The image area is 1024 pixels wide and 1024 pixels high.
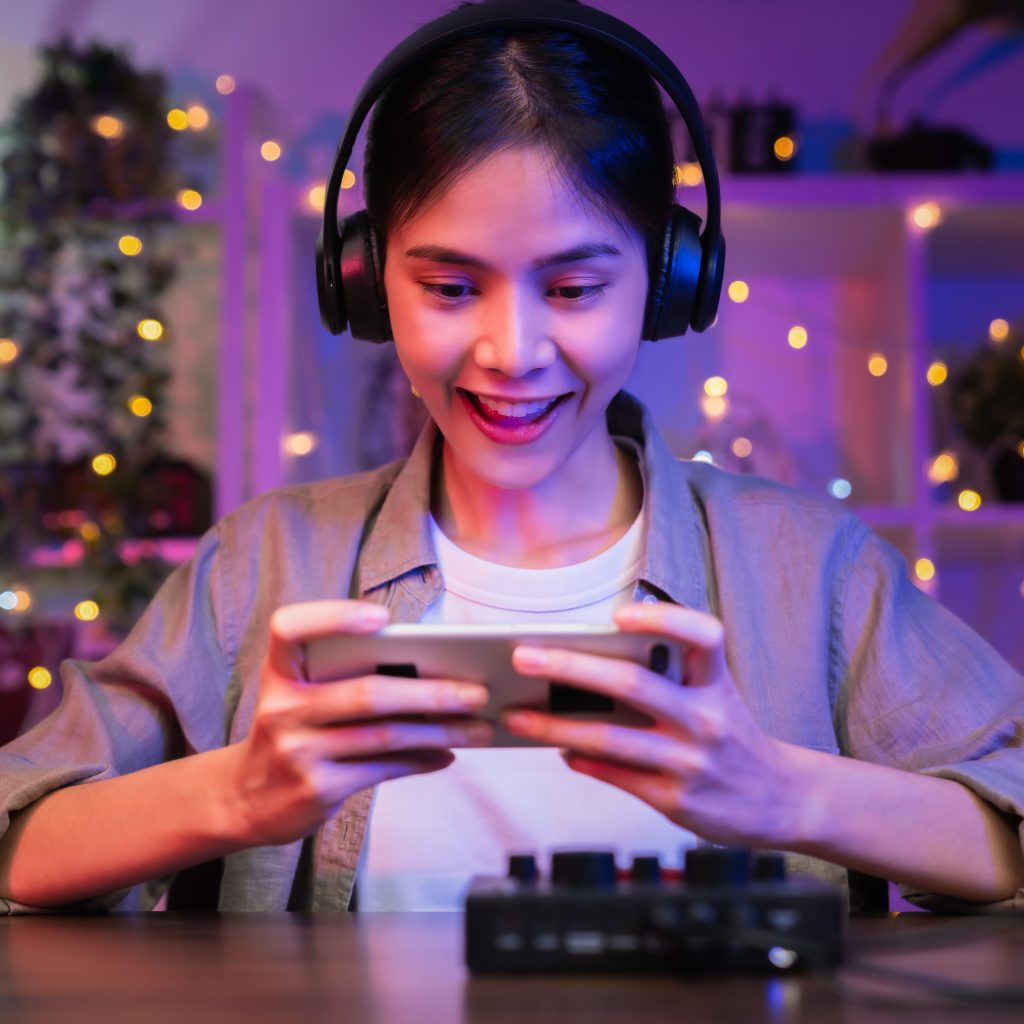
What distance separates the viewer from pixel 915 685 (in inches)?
45.8

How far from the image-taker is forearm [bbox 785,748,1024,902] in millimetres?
873

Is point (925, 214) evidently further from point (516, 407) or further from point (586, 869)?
point (586, 869)

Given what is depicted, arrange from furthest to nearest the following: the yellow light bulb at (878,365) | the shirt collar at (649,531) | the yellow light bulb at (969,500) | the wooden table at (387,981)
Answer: the yellow light bulb at (878,365)
the yellow light bulb at (969,500)
the shirt collar at (649,531)
the wooden table at (387,981)

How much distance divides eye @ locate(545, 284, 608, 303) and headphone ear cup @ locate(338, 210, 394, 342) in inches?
7.4

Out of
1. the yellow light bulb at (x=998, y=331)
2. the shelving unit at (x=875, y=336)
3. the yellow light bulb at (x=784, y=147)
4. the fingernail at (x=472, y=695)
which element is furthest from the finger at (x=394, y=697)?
the yellow light bulb at (x=998, y=331)

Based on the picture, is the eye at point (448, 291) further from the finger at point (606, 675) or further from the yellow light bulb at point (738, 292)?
the yellow light bulb at point (738, 292)

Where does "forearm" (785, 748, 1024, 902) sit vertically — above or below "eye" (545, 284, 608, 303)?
below

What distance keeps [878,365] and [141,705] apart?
2049 millimetres

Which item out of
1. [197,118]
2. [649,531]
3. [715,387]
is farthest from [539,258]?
[197,118]

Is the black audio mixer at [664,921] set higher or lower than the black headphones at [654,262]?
lower

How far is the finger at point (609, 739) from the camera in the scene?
2.52 ft

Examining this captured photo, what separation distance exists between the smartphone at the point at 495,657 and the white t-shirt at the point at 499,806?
1.37ft

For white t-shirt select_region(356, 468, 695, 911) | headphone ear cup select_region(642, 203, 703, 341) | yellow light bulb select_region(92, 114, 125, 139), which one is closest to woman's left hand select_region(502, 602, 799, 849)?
white t-shirt select_region(356, 468, 695, 911)

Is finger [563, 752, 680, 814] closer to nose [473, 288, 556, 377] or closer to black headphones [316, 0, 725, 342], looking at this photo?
nose [473, 288, 556, 377]
